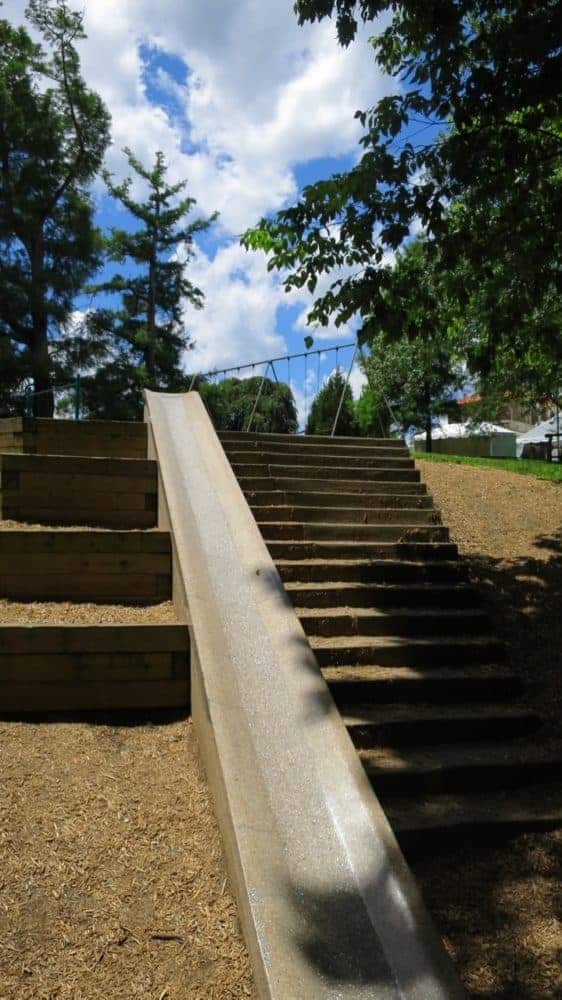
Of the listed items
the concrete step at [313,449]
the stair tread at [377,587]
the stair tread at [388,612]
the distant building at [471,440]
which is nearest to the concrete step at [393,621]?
the stair tread at [388,612]

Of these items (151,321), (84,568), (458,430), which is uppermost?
(151,321)

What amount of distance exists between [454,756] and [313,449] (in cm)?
421

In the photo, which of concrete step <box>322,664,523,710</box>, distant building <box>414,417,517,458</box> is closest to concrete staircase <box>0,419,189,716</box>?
concrete step <box>322,664,523,710</box>

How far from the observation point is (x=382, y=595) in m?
5.01

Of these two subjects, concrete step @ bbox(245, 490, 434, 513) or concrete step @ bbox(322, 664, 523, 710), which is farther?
concrete step @ bbox(245, 490, 434, 513)

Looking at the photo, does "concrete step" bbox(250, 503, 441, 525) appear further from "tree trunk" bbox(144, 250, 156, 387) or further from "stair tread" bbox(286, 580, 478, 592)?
"tree trunk" bbox(144, 250, 156, 387)

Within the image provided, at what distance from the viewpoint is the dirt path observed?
2.38 metres

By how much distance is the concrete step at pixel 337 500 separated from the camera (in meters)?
6.15

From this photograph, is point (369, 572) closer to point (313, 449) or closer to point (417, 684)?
point (417, 684)

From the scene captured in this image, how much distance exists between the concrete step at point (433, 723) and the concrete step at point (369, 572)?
1117 mm

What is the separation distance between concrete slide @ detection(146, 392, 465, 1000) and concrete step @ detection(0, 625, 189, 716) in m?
→ 0.17

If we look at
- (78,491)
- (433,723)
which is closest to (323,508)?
(78,491)

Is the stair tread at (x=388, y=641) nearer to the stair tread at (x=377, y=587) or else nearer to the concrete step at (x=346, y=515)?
the stair tread at (x=377, y=587)

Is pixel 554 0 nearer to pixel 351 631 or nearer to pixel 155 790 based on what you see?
pixel 351 631
